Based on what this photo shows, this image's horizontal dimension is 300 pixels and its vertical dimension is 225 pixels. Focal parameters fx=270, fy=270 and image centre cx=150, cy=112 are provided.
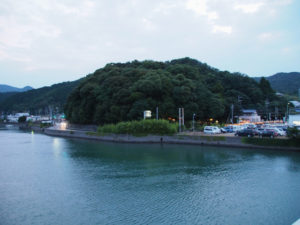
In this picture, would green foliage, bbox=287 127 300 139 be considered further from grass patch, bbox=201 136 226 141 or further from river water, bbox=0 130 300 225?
grass patch, bbox=201 136 226 141

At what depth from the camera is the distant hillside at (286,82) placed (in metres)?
144

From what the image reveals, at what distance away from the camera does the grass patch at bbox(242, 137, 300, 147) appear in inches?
1159

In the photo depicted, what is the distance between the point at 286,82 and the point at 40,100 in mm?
146698

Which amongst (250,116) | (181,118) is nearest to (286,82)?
(250,116)

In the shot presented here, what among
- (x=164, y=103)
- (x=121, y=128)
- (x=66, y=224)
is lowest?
(x=66, y=224)

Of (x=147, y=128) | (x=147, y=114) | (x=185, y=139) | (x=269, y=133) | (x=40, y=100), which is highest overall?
(x=40, y=100)

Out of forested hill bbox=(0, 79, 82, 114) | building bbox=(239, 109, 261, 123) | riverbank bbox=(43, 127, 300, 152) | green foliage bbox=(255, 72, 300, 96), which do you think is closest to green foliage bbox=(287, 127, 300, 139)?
riverbank bbox=(43, 127, 300, 152)

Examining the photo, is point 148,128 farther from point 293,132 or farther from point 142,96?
point 293,132

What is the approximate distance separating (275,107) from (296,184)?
6482 cm

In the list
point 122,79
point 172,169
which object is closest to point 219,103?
point 122,79

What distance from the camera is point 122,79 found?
Result: 57.2 meters

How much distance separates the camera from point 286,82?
15700 centimetres

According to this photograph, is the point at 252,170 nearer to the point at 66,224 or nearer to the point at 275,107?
the point at 66,224

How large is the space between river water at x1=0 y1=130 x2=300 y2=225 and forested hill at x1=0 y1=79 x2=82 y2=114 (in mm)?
120980
